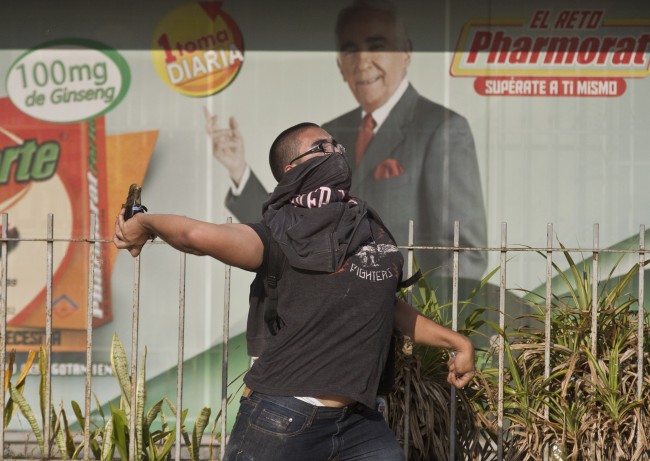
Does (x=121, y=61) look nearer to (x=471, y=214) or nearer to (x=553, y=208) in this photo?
(x=471, y=214)

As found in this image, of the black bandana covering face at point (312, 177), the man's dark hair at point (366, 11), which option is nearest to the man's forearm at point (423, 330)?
the black bandana covering face at point (312, 177)

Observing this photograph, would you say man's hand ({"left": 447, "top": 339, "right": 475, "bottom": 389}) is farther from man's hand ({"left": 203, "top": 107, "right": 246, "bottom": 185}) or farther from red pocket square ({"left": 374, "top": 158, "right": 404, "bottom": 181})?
man's hand ({"left": 203, "top": 107, "right": 246, "bottom": 185})

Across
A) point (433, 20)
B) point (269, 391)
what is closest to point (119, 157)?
point (433, 20)

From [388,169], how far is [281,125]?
0.83 metres

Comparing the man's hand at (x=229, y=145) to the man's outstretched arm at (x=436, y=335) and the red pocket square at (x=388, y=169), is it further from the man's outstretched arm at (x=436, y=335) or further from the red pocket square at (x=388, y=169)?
the man's outstretched arm at (x=436, y=335)

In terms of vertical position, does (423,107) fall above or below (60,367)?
above

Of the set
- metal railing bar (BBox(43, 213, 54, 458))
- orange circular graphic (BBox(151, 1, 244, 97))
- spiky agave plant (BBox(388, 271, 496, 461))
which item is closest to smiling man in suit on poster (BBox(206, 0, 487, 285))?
orange circular graphic (BBox(151, 1, 244, 97))

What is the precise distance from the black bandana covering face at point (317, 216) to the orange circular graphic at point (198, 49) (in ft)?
12.8

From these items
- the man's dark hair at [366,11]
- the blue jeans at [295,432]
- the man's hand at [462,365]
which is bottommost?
the blue jeans at [295,432]

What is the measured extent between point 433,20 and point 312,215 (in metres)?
4.13

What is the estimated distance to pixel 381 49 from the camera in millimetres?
6816

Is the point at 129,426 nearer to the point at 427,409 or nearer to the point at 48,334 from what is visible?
the point at 48,334

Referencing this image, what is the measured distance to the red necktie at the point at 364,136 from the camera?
22.4 feet

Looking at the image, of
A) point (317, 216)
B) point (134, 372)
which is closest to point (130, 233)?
point (317, 216)
